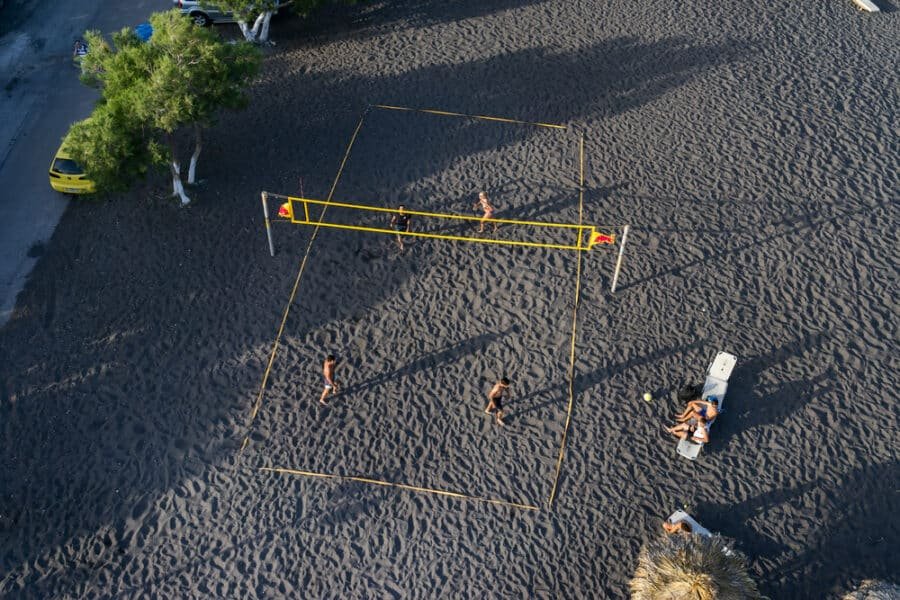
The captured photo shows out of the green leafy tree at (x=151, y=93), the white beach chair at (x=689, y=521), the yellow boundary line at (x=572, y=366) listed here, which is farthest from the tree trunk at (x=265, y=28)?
the white beach chair at (x=689, y=521)

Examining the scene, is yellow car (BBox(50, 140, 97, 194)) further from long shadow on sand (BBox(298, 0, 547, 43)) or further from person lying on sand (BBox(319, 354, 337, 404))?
person lying on sand (BBox(319, 354, 337, 404))

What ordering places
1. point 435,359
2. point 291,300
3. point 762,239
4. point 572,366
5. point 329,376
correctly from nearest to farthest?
point 329,376, point 572,366, point 435,359, point 291,300, point 762,239

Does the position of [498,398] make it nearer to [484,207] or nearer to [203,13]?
[484,207]

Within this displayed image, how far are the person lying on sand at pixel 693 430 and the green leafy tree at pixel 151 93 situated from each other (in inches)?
514

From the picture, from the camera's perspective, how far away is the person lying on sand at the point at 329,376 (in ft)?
49.7

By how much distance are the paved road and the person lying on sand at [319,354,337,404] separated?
316 inches

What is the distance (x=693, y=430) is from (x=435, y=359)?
556cm

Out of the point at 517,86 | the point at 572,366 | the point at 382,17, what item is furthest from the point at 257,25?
the point at 572,366

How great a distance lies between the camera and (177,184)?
62.5ft

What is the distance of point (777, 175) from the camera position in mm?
19609

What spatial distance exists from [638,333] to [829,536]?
5424 mm

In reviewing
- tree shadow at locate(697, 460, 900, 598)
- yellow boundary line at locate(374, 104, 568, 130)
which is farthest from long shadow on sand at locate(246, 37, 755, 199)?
tree shadow at locate(697, 460, 900, 598)

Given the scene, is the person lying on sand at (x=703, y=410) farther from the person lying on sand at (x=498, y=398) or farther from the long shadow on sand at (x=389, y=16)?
the long shadow on sand at (x=389, y=16)

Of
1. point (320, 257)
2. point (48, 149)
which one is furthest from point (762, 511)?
point (48, 149)
